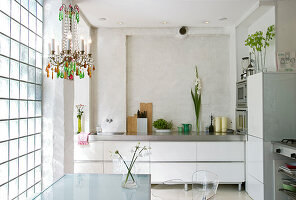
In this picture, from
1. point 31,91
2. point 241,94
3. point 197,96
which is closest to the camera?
point 31,91

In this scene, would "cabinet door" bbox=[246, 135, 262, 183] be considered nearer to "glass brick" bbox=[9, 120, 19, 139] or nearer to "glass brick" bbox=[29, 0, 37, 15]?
"glass brick" bbox=[9, 120, 19, 139]

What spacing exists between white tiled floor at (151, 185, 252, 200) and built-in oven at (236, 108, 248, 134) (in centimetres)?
98

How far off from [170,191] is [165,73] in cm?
216

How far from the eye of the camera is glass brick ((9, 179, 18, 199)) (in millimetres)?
2426

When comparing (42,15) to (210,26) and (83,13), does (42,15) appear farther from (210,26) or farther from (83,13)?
(210,26)

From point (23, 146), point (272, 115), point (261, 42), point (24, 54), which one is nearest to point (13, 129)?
point (23, 146)

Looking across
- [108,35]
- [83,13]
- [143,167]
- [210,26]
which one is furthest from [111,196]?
[210,26]

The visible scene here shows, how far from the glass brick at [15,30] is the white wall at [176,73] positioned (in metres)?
2.55

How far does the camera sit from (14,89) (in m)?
2.49

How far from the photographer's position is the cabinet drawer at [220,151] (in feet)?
13.7

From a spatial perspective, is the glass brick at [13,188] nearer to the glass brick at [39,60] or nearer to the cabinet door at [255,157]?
the glass brick at [39,60]

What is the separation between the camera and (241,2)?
371cm

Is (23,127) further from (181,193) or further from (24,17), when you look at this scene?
(181,193)

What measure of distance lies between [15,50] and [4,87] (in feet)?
1.41
